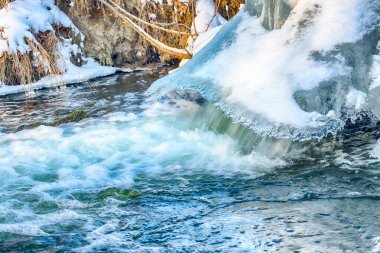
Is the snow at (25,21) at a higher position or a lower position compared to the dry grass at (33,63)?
higher

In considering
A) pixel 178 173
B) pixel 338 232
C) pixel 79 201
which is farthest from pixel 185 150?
pixel 338 232

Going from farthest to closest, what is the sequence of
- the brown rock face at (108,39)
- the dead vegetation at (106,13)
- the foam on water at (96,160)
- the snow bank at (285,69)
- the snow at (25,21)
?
the brown rock face at (108,39), the snow at (25,21), the dead vegetation at (106,13), the snow bank at (285,69), the foam on water at (96,160)

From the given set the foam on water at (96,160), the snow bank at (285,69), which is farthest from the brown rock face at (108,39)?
the snow bank at (285,69)

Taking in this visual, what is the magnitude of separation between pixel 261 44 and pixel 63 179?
7.95 feet

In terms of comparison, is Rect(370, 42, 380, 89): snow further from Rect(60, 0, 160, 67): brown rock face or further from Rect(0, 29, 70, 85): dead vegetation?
Rect(60, 0, 160, 67): brown rock face

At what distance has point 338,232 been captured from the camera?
281cm

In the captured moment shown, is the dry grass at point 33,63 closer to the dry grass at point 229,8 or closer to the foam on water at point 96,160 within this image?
the foam on water at point 96,160

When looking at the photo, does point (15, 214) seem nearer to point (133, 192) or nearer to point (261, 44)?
point (133, 192)

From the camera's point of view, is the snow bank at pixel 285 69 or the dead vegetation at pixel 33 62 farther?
the dead vegetation at pixel 33 62

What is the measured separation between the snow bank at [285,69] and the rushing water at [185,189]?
0.41 metres

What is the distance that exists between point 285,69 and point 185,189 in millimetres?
1465

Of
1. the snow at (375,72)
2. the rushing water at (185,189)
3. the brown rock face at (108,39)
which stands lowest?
the rushing water at (185,189)

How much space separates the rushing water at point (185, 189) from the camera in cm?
294

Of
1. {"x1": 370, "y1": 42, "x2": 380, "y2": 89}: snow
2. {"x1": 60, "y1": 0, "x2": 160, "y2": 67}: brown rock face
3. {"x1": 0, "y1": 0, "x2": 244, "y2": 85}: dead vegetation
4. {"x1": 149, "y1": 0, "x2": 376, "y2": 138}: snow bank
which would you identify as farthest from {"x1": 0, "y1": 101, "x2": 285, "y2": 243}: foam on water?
{"x1": 60, "y1": 0, "x2": 160, "y2": 67}: brown rock face
